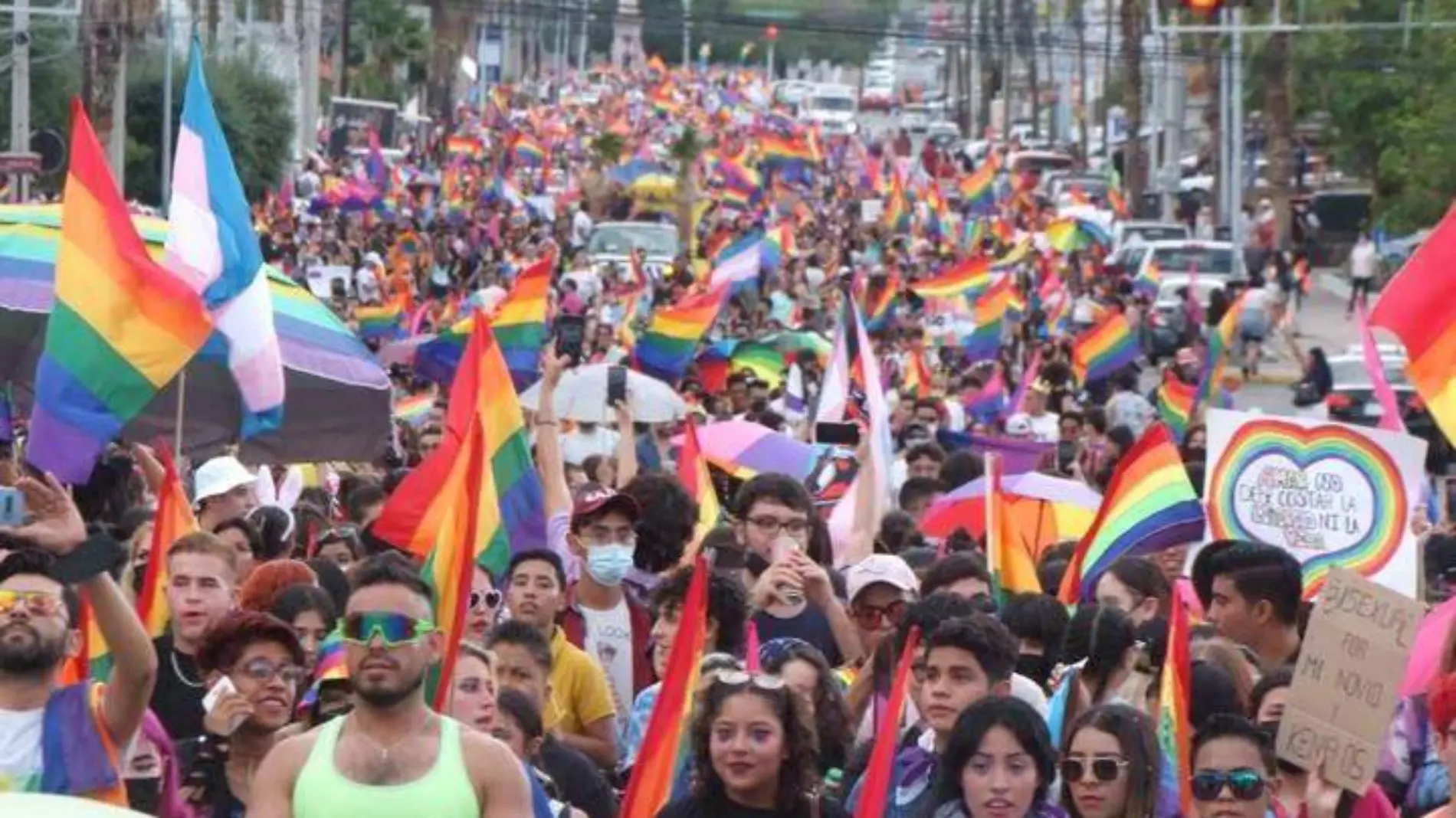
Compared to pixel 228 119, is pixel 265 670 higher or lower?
higher

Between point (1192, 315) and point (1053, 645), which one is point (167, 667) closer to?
point (1053, 645)

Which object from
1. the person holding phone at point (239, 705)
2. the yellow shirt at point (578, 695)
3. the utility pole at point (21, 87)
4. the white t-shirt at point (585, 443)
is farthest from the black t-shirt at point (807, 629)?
the utility pole at point (21, 87)

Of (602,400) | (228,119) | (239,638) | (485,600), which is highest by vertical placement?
(239,638)

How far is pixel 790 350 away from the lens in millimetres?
25078

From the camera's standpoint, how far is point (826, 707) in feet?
28.6

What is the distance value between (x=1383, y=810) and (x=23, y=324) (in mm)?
7367

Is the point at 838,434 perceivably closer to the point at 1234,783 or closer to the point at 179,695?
the point at 179,695

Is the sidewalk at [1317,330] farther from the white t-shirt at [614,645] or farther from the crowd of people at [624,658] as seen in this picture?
the white t-shirt at [614,645]

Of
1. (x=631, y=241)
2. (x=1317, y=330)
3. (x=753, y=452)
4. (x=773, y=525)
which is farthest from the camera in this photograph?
(x=1317, y=330)

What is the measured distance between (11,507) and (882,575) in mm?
2866

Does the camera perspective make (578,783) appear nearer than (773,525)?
Yes

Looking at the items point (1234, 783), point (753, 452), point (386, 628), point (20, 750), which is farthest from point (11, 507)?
point (753, 452)

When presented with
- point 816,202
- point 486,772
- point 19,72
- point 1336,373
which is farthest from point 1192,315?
point 486,772

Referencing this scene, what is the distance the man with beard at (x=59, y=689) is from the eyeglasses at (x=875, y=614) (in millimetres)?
3078
